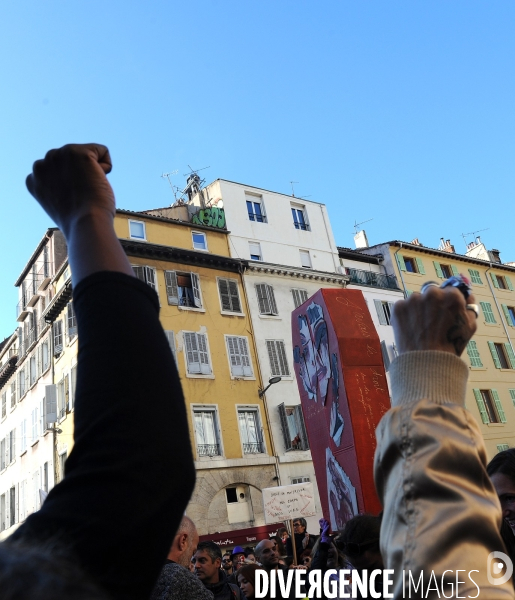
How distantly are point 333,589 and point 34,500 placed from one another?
26.0m

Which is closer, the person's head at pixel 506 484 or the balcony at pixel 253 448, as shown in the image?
the person's head at pixel 506 484

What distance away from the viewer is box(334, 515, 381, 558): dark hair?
144 inches

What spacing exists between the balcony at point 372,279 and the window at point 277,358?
6.74 metres

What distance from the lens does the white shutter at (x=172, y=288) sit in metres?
25.7

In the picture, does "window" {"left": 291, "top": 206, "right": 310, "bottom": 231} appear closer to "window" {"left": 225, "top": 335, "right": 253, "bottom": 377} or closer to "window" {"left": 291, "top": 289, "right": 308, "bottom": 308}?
"window" {"left": 291, "top": 289, "right": 308, "bottom": 308}

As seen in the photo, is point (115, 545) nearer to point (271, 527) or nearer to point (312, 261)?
point (271, 527)

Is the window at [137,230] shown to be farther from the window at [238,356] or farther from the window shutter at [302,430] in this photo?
the window shutter at [302,430]

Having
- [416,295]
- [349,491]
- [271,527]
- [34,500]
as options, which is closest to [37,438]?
[34,500]

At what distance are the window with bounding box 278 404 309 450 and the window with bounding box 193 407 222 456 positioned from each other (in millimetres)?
2774

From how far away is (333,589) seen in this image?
3824 millimetres

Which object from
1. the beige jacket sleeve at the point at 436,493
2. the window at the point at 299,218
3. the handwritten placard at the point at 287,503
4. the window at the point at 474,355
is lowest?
the beige jacket sleeve at the point at 436,493

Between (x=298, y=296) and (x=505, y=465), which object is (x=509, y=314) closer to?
(x=298, y=296)

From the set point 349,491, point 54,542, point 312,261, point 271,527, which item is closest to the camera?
point 54,542

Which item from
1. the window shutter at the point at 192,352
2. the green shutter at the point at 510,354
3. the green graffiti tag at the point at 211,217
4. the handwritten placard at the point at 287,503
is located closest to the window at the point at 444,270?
the green shutter at the point at 510,354
